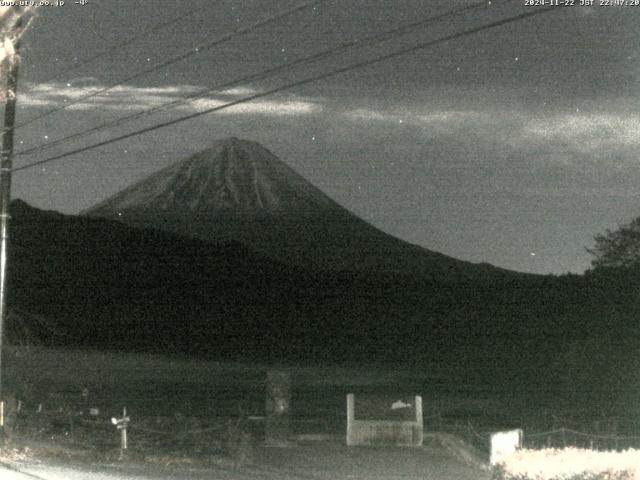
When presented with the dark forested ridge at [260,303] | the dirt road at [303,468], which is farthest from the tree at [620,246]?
the dirt road at [303,468]

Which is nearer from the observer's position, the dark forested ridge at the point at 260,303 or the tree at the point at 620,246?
the tree at the point at 620,246

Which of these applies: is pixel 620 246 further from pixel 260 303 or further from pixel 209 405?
pixel 260 303

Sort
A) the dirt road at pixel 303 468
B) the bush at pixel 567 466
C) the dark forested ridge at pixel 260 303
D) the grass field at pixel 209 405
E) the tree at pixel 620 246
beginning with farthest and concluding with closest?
the dark forested ridge at pixel 260 303 → the tree at pixel 620 246 → the grass field at pixel 209 405 → the dirt road at pixel 303 468 → the bush at pixel 567 466

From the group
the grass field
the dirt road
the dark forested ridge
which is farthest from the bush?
the dark forested ridge

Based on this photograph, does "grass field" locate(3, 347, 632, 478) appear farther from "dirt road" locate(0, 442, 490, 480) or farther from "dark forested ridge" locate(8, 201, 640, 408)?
"dark forested ridge" locate(8, 201, 640, 408)

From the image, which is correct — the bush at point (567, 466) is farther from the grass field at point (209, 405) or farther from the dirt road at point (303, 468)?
the grass field at point (209, 405)

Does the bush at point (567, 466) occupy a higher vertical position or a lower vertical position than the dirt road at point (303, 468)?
higher

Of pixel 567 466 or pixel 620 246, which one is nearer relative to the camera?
pixel 567 466

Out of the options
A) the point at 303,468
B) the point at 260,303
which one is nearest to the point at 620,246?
the point at 303,468
